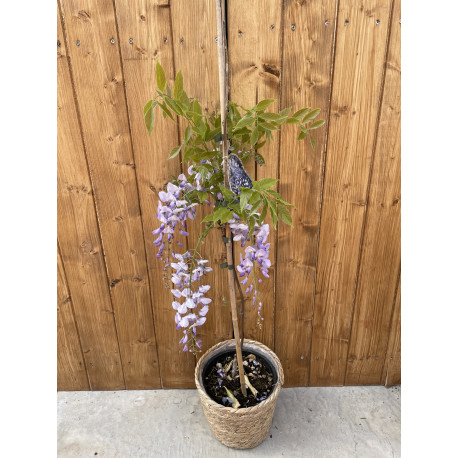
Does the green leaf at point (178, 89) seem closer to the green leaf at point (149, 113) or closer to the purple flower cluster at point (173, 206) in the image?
the green leaf at point (149, 113)

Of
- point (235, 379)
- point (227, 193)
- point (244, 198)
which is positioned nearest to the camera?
point (244, 198)

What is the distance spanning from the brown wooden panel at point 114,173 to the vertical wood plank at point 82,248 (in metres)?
0.03

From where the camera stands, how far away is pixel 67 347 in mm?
1746

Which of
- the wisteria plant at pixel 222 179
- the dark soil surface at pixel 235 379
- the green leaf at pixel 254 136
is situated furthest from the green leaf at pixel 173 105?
the dark soil surface at pixel 235 379

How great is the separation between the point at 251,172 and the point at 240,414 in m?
0.86

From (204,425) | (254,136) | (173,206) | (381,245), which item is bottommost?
(204,425)

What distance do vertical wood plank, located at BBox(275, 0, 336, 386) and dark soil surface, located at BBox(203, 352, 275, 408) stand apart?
Result: 181 mm

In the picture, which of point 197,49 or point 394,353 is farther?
point 394,353

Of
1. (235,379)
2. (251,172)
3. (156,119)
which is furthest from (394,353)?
(156,119)

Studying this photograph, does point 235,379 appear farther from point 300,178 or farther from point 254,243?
point 300,178

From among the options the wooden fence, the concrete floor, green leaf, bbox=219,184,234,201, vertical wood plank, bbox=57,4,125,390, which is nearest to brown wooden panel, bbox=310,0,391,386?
the wooden fence

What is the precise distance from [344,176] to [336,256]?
13.0 inches

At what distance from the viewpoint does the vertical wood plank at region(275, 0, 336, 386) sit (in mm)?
1257
